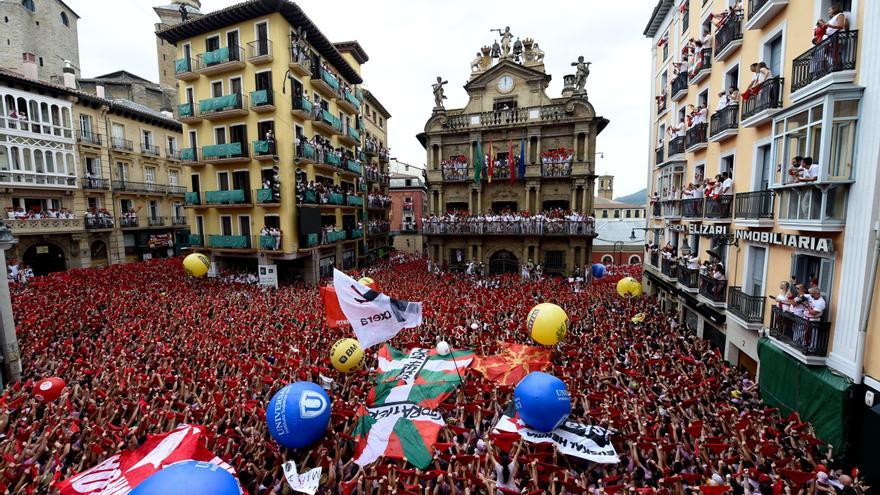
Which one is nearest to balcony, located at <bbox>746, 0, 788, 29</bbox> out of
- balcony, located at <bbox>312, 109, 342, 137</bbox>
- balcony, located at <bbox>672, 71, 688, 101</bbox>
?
balcony, located at <bbox>672, 71, 688, 101</bbox>

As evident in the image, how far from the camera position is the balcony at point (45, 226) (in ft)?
82.6

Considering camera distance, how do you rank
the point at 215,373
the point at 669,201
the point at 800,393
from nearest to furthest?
1. the point at 800,393
2. the point at 215,373
3. the point at 669,201

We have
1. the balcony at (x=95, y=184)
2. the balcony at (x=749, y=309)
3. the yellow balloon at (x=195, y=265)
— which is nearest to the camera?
the balcony at (x=749, y=309)

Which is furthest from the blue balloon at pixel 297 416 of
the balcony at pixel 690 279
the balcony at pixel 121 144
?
the balcony at pixel 121 144

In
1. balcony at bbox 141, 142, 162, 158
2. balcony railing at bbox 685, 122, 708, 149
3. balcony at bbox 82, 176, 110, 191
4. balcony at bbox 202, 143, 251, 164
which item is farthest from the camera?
balcony at bbox 141, 142, 162, 158

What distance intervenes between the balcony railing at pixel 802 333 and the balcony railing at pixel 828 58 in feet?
19.4

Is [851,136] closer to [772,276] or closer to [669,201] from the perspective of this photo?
[772,276]

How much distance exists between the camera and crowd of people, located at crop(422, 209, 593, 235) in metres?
27.6

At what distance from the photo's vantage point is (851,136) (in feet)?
28.2

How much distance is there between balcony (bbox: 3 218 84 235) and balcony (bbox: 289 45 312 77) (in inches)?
816

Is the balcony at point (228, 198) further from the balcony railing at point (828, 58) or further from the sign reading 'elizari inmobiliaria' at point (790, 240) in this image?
the balcony railing at point (828, 58)

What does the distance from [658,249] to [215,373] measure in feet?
71.9

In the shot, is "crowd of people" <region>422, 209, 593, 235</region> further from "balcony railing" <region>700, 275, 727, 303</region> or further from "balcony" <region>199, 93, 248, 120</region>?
"balcony" <region>199, 93, 248, 120</region>

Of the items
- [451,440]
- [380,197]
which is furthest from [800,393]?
[380,197]
